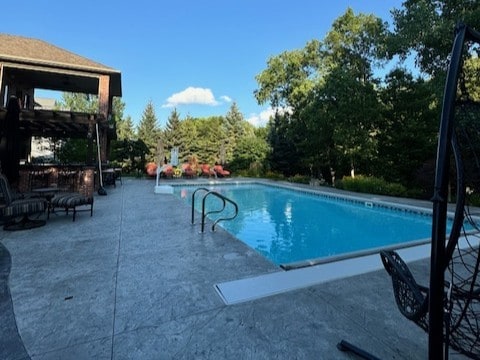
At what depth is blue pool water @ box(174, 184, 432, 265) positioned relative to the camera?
5988mm

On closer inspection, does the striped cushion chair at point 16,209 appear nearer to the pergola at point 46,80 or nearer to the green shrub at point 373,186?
the pergola at point 46,80

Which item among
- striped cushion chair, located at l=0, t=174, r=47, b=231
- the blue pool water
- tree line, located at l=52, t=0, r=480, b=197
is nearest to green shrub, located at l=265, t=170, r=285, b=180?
tree line, located at l=52, t=0, r=480, b=197

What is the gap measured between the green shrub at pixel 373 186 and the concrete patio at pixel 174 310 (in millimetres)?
8807

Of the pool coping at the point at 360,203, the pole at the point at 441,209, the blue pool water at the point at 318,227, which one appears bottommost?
the blue pool water at the point at 318,227

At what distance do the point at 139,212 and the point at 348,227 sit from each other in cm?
567

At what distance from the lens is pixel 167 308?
2562 mm

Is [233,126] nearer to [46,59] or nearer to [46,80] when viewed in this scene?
[46,80]

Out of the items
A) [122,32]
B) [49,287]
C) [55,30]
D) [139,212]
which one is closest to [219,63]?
[122,32]

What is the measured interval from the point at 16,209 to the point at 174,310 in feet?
12.9

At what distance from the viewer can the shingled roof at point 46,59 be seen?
1030 cm

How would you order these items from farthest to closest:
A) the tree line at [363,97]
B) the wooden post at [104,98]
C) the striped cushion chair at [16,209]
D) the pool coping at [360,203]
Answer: the wooden post at [104,98] → the tree line at [363,97] → the striped cushion chair at [16,209] → the pool coping at [360,203]

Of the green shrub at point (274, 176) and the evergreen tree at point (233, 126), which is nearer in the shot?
the green shrub at point (274, 176)

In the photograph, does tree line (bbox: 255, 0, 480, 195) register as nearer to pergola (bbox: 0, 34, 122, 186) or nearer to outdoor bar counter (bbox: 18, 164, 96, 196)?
pergola (bbox: 0, 34, 122, 186)

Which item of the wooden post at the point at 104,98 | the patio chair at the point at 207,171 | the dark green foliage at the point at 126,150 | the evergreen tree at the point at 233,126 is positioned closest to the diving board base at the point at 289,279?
the wooden post at the point at 104,98
